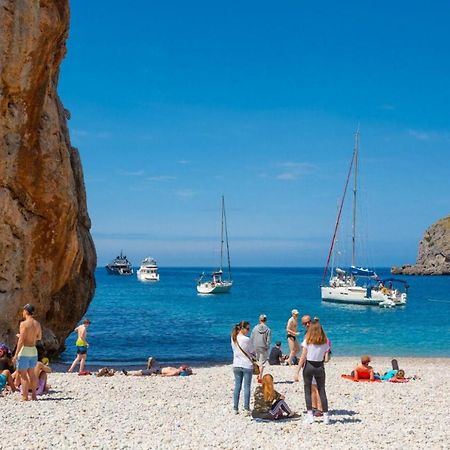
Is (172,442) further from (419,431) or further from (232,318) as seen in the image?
(232,318)

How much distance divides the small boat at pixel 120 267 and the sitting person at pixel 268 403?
161239 mm

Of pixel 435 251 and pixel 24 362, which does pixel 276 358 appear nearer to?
pixel 24 362

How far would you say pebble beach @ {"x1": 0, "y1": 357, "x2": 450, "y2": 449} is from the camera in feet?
33.4

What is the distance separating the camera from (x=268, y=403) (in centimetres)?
1182

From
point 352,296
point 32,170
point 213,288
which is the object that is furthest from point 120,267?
point 32,170

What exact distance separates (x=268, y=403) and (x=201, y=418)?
144cm

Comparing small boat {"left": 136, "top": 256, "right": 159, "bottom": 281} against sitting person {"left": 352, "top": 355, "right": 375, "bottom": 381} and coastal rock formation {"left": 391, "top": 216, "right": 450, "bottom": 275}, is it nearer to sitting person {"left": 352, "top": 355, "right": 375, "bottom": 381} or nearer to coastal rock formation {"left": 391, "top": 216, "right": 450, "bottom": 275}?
coastal rock formation {"left": 391, "top": 216, "right": 450, "bottom": 275}

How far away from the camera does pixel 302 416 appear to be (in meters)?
12.2

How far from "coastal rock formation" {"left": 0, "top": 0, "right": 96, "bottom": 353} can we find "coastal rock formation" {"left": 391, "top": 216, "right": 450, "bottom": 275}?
525 feet

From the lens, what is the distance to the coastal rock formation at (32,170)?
19609mm

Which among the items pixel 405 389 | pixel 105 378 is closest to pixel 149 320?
pixel 105 378

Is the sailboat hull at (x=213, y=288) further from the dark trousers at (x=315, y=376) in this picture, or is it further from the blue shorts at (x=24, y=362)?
the dark trousers at (x=315, y=376)

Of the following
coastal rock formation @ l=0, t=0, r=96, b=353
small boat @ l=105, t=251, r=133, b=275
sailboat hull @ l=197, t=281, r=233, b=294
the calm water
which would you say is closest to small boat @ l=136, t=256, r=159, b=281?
small boat @ l=105, t=251, r=133, b=275

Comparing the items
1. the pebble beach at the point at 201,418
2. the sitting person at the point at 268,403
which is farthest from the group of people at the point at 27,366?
the sitting person at the point at 268,403
